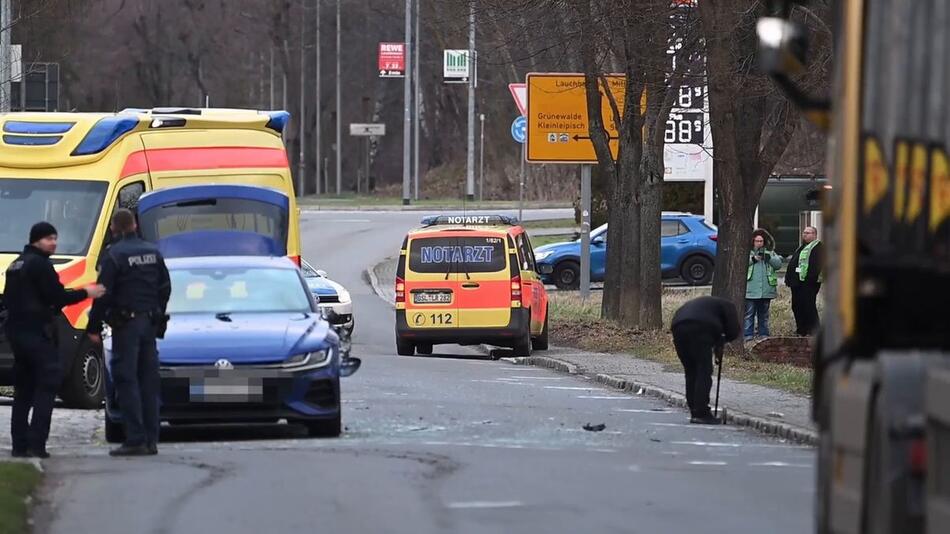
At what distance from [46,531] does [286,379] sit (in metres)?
4.35

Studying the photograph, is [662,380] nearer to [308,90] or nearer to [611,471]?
[611,471]

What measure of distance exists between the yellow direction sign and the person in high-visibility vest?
668 cm

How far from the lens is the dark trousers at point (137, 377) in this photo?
1405 cm

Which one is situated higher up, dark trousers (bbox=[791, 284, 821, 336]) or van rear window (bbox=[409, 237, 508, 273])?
van rear window (bbox=[409, 237, 508, 273])

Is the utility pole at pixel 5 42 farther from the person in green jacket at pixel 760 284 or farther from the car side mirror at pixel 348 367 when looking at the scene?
the car side mirror at pixel 348 367

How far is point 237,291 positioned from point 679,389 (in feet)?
20.7

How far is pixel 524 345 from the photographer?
27359mm

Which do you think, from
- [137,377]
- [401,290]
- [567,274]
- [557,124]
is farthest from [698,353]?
[567,274]

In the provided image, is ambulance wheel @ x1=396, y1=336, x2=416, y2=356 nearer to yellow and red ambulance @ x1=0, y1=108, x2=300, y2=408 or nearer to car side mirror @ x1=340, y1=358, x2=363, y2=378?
yellow and red ambulance @ x1=0, y1=108, x2=300, y2=408

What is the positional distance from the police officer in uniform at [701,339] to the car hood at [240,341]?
3.49 m

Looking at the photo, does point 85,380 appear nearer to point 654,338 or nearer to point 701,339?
point 701,339

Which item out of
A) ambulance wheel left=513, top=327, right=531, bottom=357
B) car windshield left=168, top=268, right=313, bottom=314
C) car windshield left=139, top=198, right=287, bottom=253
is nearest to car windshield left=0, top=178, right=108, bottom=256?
car windshield left=139, top=198, right=287, bottom=253

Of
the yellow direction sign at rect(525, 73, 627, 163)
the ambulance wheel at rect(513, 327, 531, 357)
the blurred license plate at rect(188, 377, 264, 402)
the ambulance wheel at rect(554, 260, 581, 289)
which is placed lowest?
the ambulance wheel at rect(554, 260, 581, 289)

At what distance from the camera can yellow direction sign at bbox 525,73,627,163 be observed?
34219 millimetres
